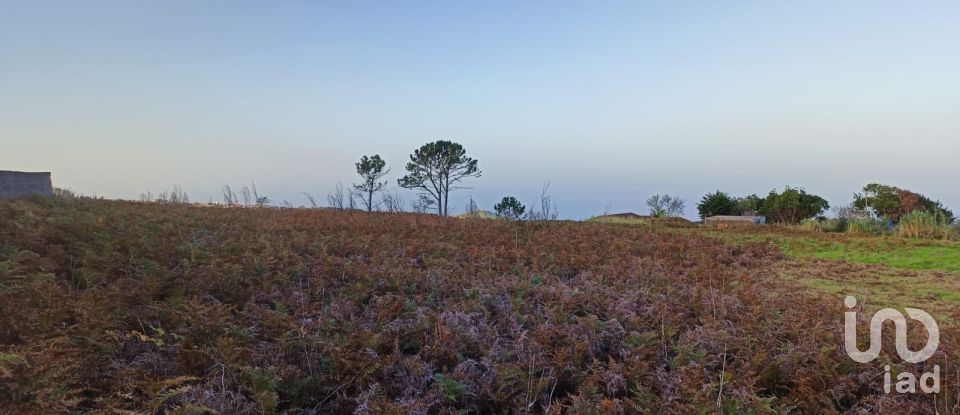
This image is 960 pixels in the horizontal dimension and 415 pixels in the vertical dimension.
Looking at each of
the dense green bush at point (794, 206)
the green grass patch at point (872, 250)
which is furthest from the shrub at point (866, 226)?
the dense green bush at point (794, 206)

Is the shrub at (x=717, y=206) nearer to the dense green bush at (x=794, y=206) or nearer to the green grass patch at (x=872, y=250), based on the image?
the dense green bush at (x=794, y=206)

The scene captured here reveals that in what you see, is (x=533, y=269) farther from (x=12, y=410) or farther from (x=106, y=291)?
(x=12, y=410)

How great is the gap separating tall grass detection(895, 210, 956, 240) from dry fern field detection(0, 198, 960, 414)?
6.97m

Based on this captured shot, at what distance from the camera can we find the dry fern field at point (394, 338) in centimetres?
248

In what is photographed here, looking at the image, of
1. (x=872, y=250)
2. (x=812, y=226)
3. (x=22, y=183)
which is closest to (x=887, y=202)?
(x=812, y=226)

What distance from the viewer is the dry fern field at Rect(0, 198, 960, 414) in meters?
2.48

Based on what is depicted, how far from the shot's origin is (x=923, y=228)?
10.3m

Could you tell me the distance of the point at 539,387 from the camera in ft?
8.76

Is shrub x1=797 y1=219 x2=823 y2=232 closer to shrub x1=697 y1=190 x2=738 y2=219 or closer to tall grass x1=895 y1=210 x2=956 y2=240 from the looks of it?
tall grass x1=895 y1=210 x2=956 y2=240

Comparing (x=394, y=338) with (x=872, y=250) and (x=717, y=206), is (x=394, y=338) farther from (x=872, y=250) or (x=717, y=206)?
(x=717, y=206)

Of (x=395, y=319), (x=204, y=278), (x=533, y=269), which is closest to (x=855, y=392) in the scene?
(x=395, y=319)

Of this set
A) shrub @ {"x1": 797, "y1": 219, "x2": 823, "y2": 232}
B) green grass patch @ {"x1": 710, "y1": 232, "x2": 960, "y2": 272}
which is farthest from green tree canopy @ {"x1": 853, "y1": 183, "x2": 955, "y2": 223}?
green grass patch @ {"x1": 710, "y1": 232, "x2": 960, "y2": 272}

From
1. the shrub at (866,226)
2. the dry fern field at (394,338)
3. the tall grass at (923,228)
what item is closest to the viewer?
the dry fern field at (394,338)

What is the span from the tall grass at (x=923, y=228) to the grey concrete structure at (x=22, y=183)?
17.2 m
